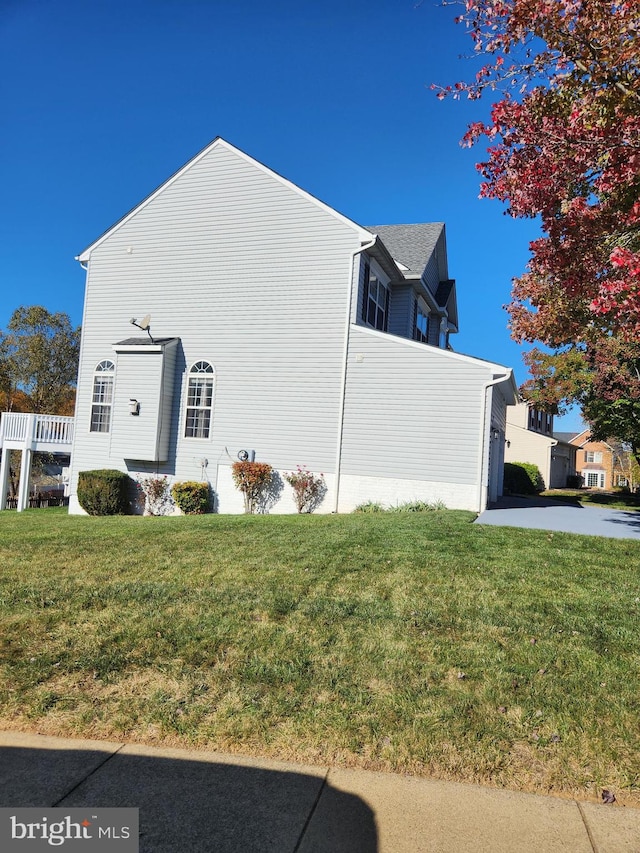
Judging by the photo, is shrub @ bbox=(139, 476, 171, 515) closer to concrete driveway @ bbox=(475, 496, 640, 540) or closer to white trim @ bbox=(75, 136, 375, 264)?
white trim @ bbox=(75, 136, 375, 264)

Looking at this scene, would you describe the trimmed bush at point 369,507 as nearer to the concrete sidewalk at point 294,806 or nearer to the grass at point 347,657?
the grass at point 347,657

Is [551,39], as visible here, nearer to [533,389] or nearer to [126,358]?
[126,358]

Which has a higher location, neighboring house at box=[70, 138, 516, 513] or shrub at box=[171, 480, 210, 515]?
neighboring house at box=[70, 138, 516, 513]

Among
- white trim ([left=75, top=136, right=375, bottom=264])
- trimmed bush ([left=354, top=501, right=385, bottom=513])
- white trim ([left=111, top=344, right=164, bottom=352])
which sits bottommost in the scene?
trimmed bush ([left=354, top=501, right=385, bottom=513])

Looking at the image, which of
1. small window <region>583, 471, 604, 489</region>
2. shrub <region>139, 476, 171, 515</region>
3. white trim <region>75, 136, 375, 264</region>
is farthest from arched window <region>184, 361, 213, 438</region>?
small window <region>583, 471, 604, 489</region>

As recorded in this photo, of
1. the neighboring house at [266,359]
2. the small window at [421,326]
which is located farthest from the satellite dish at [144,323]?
the small window at [421,326]

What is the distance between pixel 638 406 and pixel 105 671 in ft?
58.1

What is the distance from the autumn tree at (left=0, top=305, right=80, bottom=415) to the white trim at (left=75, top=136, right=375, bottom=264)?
20.5m

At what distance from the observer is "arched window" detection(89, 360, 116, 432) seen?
1583 centimetres

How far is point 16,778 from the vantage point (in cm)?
275

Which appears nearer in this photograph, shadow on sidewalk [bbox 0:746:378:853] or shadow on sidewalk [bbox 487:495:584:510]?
shadow on sidewalk [bbox 0:746:378:853]

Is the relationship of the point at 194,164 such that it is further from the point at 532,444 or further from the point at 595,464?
the point at 595,464

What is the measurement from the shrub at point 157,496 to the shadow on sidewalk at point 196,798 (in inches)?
476

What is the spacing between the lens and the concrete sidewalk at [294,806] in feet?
7.61
